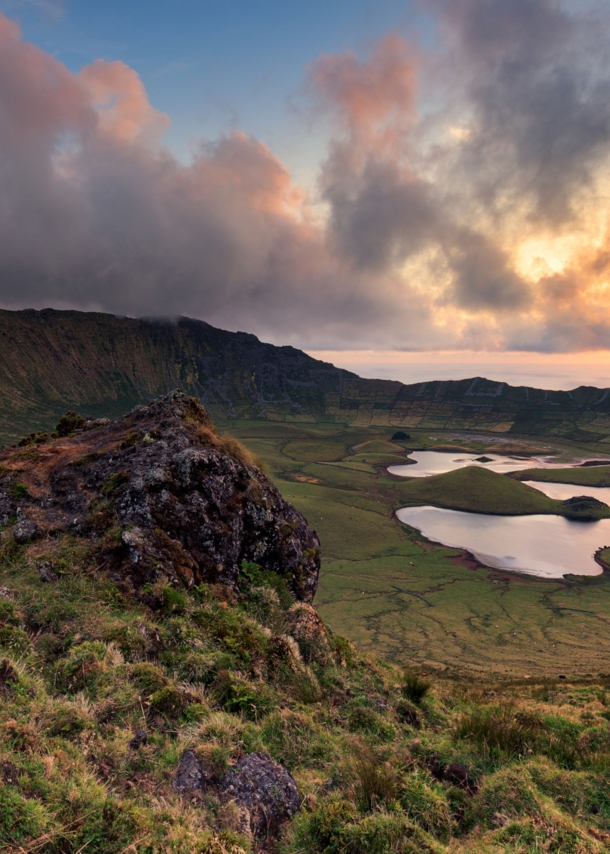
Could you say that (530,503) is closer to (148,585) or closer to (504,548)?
(504,548)

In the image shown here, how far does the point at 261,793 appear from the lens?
241 inches

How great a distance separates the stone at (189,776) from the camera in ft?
19.6

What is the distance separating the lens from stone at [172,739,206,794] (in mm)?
5988

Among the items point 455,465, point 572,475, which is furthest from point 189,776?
point 455,465

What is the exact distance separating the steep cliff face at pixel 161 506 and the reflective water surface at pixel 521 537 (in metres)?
74.6

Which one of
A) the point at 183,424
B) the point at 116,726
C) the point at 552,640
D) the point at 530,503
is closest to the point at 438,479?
the point at 530,503

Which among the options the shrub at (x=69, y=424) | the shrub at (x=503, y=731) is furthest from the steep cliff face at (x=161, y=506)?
the shrub at (x=503, y=731)

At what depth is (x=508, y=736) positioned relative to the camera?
354 inches

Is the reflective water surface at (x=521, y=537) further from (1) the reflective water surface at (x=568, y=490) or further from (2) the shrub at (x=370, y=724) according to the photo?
(2) the shrub at (x=370, y=724)

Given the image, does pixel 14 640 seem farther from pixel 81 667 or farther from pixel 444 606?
pixel 444 606

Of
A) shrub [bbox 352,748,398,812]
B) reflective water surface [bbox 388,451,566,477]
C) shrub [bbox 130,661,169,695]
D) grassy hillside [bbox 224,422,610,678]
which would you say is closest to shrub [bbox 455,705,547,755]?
shrub [bbox 352,748,398,812]

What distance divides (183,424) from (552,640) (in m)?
50.7

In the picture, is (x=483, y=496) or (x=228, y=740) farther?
(x=483, y=496)

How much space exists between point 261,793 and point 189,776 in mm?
1053
